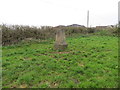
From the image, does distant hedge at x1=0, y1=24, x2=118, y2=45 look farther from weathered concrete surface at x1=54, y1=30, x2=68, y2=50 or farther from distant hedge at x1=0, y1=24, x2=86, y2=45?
weathered concrete surface at x1=54, y1=30, x2=68, y2=50

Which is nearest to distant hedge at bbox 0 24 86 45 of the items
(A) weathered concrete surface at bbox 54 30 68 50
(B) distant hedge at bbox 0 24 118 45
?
(B) distant hedge at bbox 0 24 118 45

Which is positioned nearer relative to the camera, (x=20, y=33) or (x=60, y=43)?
(x=60, y=43)

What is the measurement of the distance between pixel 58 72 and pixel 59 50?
347 cm

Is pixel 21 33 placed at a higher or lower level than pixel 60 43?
higher

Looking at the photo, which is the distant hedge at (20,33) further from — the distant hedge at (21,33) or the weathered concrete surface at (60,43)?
the weathered concrete surface at (60,43)

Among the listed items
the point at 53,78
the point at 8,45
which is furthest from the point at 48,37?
the point at 53,78

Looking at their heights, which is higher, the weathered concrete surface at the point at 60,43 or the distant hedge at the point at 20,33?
the distant hedge at the point at 20,33

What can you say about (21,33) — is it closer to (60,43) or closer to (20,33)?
(20,33)

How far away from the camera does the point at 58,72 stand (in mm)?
4168

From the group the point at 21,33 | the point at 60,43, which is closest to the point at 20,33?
the point at 21,33

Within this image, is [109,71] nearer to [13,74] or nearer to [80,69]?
[80,69]

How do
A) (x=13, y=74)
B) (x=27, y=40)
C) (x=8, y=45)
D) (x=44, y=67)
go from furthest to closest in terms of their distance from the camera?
(x=27, y=40)
(x=8, y=45)
(x=44, y=67)
(x=13, y=74)

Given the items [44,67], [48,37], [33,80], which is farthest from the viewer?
[48,37]

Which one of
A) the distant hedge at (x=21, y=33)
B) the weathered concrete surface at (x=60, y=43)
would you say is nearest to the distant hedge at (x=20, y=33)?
the distant hedge at (x=21, y=33)
